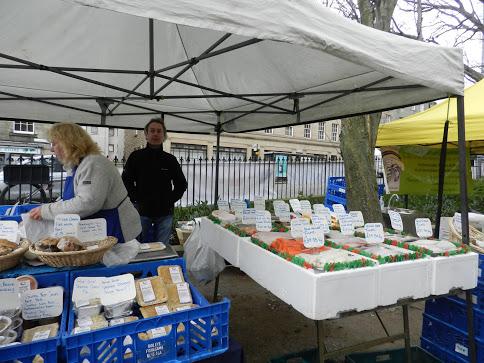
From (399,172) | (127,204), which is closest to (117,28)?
(127,204)

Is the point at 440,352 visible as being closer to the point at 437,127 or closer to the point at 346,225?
the point at 346,225

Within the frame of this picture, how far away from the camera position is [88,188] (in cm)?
214

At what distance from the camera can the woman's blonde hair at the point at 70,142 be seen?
227 cm

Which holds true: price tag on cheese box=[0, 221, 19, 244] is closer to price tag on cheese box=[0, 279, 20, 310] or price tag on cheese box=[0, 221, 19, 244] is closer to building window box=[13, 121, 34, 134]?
price tag on cheese box=[0, 279, 20, 310]

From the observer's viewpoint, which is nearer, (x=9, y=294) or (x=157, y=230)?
(x=9, y=294)

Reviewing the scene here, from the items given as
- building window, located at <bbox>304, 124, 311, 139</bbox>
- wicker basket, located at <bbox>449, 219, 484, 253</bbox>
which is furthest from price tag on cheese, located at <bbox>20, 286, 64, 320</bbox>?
building window, located at <bbox>304, 124, 311, 139</bbox>

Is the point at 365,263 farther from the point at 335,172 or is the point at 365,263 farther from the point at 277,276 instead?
the point at 335,172

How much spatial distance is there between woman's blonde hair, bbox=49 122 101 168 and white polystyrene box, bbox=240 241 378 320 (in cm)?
146

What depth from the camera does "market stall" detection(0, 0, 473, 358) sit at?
1341mm

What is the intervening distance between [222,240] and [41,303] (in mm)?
1295

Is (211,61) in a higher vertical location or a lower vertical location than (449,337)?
higher

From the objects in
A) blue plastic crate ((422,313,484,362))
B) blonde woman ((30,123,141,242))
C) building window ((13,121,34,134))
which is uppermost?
building window ((13,121,34,134))

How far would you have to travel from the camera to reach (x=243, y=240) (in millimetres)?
2184

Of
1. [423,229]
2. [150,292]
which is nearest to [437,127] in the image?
[423,229]
